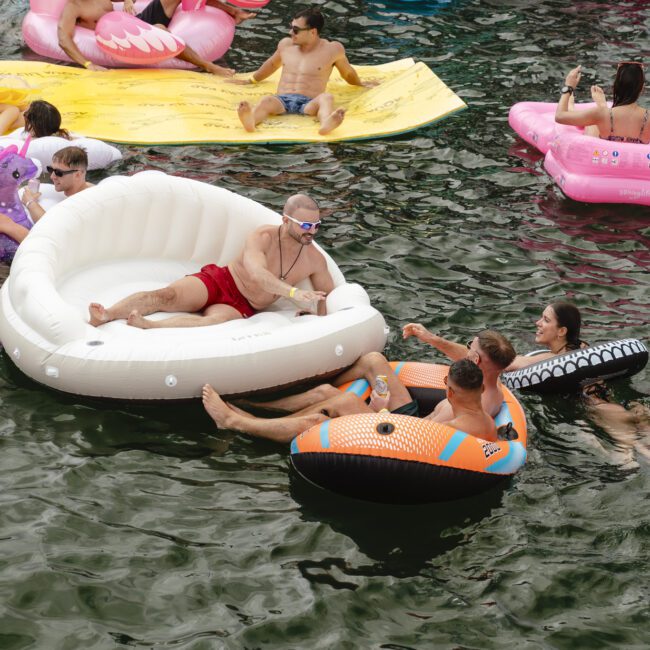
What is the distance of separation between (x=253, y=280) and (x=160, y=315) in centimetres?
59

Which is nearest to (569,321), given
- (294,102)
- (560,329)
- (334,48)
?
(560,329)

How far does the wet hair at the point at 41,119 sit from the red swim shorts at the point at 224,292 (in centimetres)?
252

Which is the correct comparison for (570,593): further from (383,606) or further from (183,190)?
(183,190)

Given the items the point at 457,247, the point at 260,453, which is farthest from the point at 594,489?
the point at 457,247

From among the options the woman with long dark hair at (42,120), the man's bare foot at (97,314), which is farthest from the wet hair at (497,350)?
the woman with long dark hair at (42,120)

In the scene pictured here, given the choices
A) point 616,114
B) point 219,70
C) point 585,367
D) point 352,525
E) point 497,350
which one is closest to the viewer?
point 352,525

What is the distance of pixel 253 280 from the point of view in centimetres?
625

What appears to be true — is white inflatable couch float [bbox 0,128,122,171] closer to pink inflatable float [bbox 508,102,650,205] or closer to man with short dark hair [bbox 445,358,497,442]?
pink inflatable float [bbox 508,102,650,205]

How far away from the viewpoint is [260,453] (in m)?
5.38

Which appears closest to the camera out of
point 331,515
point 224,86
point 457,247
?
point 331,515

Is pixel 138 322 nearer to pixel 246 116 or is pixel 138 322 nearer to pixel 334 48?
pixel 246 116

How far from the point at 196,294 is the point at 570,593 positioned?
9.51 feet

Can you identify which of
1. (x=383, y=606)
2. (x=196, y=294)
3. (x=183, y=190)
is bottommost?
(x=383, y=606)

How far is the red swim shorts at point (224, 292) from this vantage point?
20.9 ft
